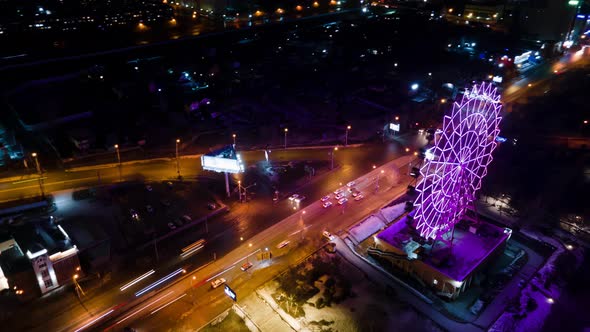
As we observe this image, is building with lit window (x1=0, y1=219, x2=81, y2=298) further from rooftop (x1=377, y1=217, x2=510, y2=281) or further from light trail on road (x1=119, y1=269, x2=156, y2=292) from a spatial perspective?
rooftop (x1=377, y1=217, x2=510, y2=281)

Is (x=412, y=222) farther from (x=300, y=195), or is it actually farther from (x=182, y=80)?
(x=182, y=80)

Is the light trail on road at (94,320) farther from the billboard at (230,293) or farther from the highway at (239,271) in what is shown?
the billboard at (230,293)

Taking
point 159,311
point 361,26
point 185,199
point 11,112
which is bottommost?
point 159,311

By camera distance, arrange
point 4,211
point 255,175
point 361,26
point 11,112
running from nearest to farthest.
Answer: point 4,211 < point 255,175 < point 11,112 < point 361,26

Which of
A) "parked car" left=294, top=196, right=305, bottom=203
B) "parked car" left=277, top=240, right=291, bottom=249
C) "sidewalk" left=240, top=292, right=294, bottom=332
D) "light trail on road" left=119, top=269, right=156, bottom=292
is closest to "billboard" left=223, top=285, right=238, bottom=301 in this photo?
"sidewalk" left=240, top=292, right=294, bottom=332

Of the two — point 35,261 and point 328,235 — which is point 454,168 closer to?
point 328,235

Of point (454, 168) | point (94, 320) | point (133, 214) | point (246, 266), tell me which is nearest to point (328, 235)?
point (246, 266)

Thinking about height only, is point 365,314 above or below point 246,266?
below

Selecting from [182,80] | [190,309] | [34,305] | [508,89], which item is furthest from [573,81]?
[34,305]
